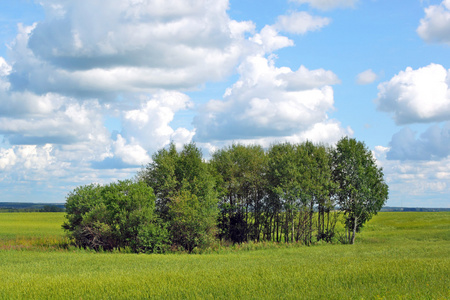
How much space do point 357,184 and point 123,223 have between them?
33779mm

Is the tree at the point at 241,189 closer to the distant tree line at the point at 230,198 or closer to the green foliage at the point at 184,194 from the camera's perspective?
the distant tree line at the point at 230,198

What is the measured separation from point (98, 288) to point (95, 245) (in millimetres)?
29203

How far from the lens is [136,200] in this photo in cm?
4462

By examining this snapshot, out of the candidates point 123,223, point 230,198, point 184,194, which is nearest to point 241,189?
point 230,198

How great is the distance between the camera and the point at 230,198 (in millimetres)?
61250

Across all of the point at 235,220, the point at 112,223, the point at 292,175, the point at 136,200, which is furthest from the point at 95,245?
the point at 292,175

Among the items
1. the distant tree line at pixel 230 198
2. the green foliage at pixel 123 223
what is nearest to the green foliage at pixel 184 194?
the distant tree line at pixel 230 198

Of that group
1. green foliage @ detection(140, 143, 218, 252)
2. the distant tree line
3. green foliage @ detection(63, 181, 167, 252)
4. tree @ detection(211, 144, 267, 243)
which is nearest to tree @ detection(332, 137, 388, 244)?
the distant tree line

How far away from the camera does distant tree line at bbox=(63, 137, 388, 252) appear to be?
148 ft

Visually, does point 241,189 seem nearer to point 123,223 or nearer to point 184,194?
point 184,194

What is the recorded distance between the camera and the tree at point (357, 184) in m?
55.2

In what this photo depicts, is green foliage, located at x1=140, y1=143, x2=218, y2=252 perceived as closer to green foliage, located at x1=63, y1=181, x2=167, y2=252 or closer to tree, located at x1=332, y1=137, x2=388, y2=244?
green foliage, located at x1=63, y1=181, x2=167, y2=252

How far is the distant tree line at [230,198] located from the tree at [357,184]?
0.47 feet

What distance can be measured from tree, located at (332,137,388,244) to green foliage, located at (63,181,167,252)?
2822cm
